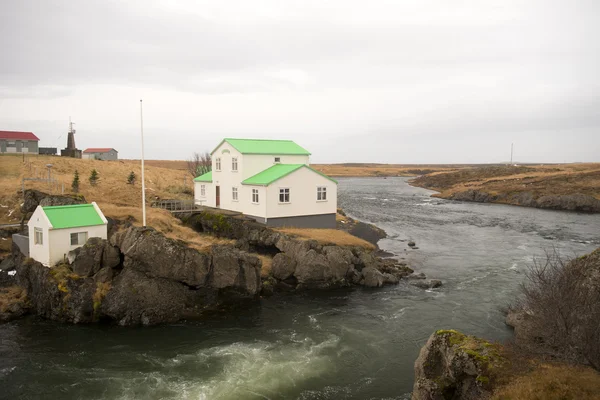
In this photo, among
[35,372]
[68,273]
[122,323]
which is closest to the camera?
[35,372]

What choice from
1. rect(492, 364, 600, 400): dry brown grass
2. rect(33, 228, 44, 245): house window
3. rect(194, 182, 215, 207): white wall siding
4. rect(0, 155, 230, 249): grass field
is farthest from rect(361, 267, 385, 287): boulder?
rect(33, 228, 44, 245): house window

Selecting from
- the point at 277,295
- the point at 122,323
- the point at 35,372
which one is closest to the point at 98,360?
the point at 35,372

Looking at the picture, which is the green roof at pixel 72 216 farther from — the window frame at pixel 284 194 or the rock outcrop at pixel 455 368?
the rock outcrop at pixel 455 368

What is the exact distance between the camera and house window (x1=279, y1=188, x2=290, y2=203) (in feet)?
144

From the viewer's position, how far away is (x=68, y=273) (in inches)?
1185

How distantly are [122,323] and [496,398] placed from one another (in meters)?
23.1

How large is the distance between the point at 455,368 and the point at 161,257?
21.6 m

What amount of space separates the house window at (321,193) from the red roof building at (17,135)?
194ft

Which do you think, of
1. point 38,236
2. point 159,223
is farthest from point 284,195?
point 38,236

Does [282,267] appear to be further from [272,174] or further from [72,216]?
[72,216]

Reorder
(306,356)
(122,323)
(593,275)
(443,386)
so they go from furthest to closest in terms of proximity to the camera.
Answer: (122,323), (306,356), (593,275), (443,386)

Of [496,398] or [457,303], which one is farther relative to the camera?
[457,303]

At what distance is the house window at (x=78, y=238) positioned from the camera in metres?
31.8

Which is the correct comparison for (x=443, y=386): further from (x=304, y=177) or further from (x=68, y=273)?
(x=304, y=177)
